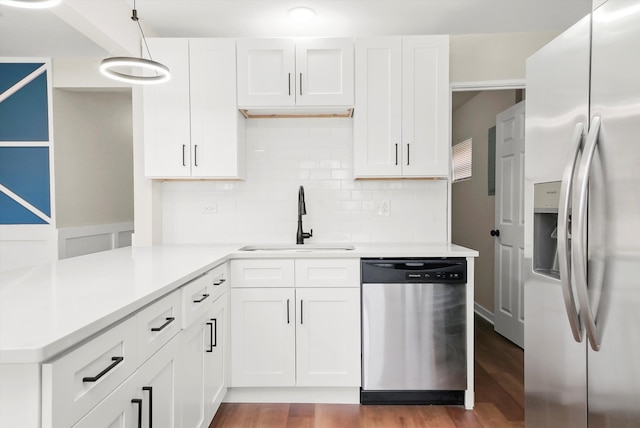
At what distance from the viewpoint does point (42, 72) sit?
3.59m

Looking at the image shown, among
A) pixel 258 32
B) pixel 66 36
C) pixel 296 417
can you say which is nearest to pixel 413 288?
pixel 296 417

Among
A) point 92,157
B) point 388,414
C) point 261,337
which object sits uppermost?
point 92,157

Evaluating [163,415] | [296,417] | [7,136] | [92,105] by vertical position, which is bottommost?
[296,417]

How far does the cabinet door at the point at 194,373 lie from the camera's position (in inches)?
63.6

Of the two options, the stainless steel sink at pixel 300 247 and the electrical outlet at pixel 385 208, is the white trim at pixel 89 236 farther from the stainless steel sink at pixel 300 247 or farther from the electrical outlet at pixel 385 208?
the electrical outlet at pixel 385 208

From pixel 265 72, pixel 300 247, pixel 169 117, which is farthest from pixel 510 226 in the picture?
pixel 169 117

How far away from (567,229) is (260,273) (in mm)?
1674

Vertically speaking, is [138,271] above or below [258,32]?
below

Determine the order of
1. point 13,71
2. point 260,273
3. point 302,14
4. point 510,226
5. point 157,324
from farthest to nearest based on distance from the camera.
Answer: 1. point 13,71
2. point 510,226
3. point 302,14
4. point 260,273
5. point 157,324

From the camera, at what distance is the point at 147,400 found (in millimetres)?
1249

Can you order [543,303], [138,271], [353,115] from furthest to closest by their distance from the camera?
[353,115] → [138,271] → [543,303]

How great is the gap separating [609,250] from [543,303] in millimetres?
441

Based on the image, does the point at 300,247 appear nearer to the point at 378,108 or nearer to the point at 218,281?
the point at 218,281

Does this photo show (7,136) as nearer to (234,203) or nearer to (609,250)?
(234,203)
